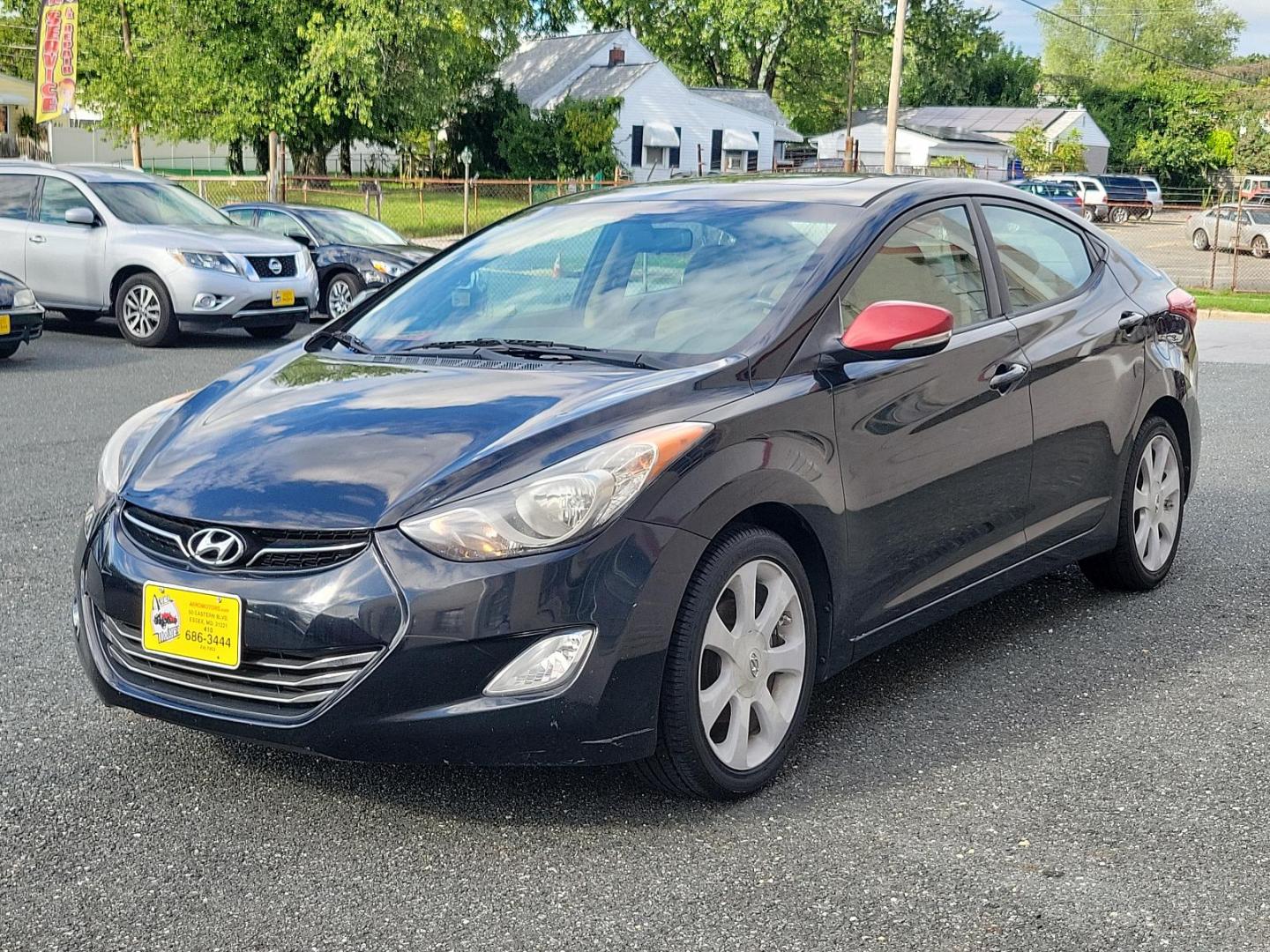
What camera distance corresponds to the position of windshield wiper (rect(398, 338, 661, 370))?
13.1 feet

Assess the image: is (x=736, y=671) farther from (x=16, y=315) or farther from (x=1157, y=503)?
(x=16, y=315)

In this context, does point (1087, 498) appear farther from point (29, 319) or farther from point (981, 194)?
point (29, 319)

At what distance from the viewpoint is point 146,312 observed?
558 inches

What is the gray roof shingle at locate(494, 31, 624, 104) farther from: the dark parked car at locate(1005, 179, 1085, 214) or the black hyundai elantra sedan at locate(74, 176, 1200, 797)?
the black hyundai elantra sedan at locate(74, 176, 1200, 797)

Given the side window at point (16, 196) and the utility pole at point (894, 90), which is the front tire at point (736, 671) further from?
the utility pole at point (894, 90)

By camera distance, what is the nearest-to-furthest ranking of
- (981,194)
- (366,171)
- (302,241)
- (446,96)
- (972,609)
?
(981,194) < (972,609) < (302,241) < (446,96) < (366,171)

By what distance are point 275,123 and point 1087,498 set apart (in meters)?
30.8

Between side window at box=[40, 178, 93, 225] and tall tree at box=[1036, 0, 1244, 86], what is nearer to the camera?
side window at box=[40, 178, 93, 225]

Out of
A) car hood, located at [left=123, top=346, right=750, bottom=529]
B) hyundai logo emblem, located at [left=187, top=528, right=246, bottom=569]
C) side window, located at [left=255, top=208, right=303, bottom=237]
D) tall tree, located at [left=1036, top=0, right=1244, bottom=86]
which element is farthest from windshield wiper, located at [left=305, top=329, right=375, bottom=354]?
tall tree, located at [left=1036, top=0, right=1244, bottom=86]

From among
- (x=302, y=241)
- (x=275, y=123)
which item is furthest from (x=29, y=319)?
(x=275, y=123)

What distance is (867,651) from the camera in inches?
164

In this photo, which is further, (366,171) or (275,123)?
(366,171)

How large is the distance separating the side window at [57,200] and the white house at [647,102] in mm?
46074

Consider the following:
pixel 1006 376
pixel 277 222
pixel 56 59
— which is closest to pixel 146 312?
pixel 277 222
